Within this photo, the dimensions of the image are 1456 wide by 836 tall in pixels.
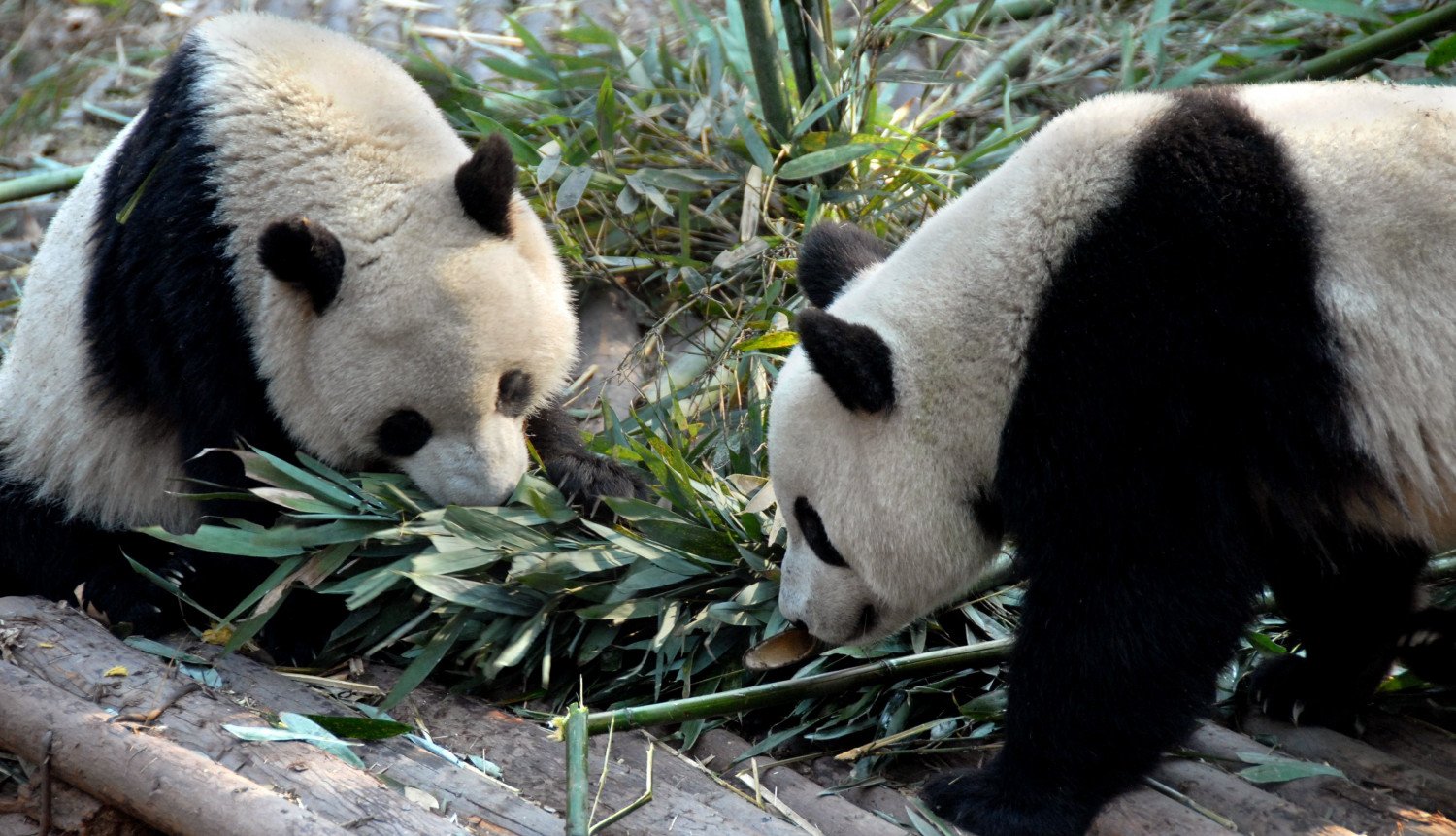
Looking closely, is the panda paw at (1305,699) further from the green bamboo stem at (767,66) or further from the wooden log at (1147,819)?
the green bamboo stem at (767,66)

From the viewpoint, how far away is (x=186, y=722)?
3074mm

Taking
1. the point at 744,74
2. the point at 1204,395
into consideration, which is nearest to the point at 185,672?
the point at 1204,395

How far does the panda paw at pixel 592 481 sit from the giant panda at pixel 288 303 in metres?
0.01

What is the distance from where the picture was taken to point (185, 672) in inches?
135

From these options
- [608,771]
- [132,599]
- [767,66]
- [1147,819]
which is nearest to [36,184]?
[132,599]

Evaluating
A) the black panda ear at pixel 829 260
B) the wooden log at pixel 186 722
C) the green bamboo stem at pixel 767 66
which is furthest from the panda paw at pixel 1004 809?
the green bamboo stem at pixel 767 66

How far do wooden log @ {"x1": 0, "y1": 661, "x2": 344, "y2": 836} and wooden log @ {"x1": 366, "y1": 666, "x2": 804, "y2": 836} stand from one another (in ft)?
2.10

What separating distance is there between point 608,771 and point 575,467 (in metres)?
1.20

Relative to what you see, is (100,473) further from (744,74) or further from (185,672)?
(744,74)

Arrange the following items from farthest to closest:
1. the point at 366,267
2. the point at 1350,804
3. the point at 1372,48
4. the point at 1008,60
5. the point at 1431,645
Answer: the point at 1008,60
the point at 1372,48
the point at 366,267
the point at 1431,645
the point at 1350,804

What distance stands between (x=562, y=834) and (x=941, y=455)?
3.78 feet

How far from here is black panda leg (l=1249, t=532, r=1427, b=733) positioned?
3.28 metres

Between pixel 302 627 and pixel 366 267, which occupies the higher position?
pixel 366 267

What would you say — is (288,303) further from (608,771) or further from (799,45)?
(799,45)
